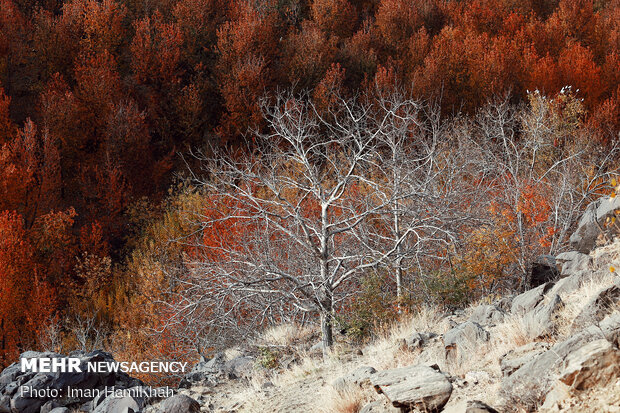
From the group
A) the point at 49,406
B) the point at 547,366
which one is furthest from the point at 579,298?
the point at 49,406

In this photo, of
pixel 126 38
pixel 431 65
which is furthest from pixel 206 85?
pixel 431 65

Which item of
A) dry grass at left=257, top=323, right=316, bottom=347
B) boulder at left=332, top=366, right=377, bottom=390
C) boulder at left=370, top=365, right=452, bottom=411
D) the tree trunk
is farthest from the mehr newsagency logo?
boulder at left=370, top=365, right=452, bottom=411

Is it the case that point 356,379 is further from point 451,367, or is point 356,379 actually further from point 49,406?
point 49,406

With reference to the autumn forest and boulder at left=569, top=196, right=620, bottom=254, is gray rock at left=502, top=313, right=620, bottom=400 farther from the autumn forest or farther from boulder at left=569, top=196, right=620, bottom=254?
the autumn forest

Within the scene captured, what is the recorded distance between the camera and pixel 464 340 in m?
7.40

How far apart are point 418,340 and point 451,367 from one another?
61.4 inches

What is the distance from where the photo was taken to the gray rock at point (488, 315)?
8688mm

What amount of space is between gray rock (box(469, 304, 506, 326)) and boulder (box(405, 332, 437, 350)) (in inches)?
32.4

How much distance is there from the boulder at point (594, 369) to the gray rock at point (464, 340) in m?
2.50

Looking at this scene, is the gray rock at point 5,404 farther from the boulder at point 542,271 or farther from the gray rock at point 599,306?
the boulder at point 542,271

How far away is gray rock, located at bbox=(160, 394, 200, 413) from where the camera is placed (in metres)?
7.84

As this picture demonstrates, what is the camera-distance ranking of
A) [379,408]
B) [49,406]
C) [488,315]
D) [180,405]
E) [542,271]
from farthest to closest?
[542,271] → [49,406] → [488,315] → [180,405] → [379,408]

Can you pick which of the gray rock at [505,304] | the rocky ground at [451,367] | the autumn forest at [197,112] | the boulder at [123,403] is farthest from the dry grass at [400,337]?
the autumn forest at [197,112]

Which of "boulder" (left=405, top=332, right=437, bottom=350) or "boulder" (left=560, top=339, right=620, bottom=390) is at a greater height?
"boulder" (left=560, top=339, right=620, bottom=390)
